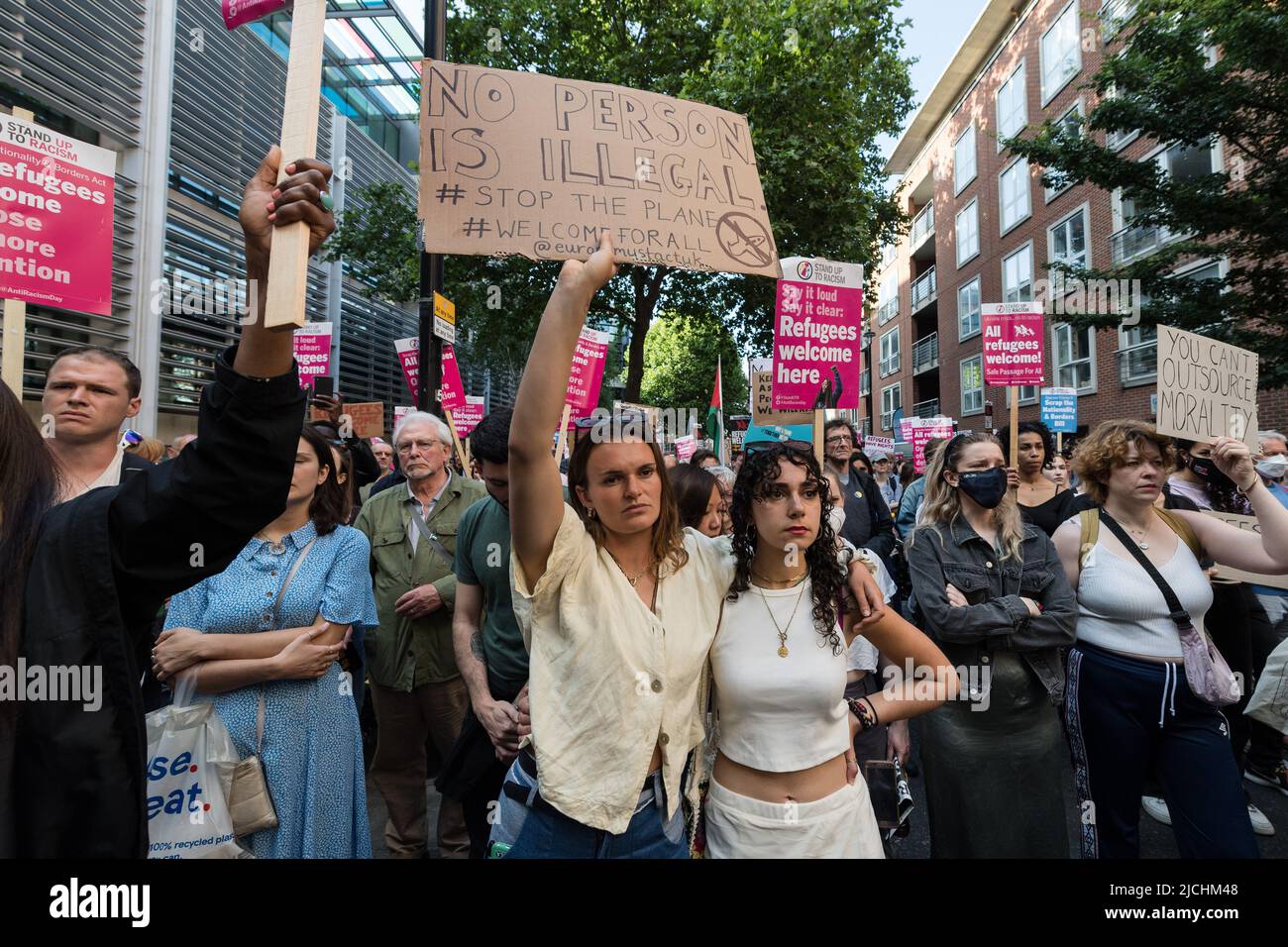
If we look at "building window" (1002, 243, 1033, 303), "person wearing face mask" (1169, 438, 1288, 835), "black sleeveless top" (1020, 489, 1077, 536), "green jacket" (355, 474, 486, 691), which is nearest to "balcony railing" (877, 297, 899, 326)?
"building window" (1002, 243, 1033, 303)

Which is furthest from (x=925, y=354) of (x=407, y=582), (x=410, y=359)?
(x=407, y=582)

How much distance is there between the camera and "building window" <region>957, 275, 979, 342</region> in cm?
2653

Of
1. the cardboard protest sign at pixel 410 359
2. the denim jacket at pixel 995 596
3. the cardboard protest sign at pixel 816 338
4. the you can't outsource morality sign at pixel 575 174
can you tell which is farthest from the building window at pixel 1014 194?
Answer: the you can't outsource morality sign at pixel 575 174

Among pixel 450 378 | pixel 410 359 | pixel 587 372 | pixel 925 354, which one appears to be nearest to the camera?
pixel 587 372

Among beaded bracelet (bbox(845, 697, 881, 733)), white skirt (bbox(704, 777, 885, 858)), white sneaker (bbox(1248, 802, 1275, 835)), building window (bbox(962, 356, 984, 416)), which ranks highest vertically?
building window (bbox(962, 356, 984, 416))

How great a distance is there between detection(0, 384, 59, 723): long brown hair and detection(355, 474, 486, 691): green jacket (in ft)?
6.61

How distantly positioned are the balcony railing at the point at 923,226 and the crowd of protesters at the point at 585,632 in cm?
3229

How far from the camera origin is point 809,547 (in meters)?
2.18

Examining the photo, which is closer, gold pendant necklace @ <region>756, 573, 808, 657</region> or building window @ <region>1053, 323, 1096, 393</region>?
gold pendant necklace @ <region>756, 573, 808, 657</region>

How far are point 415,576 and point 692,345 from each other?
33.0 m

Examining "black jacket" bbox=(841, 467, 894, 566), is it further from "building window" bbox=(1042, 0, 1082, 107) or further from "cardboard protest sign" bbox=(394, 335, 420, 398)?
"building window" bbox=(1042, 0, 1082, 107)

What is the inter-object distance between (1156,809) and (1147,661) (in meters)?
2.00

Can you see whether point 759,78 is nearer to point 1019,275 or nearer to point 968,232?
point 1019,275
